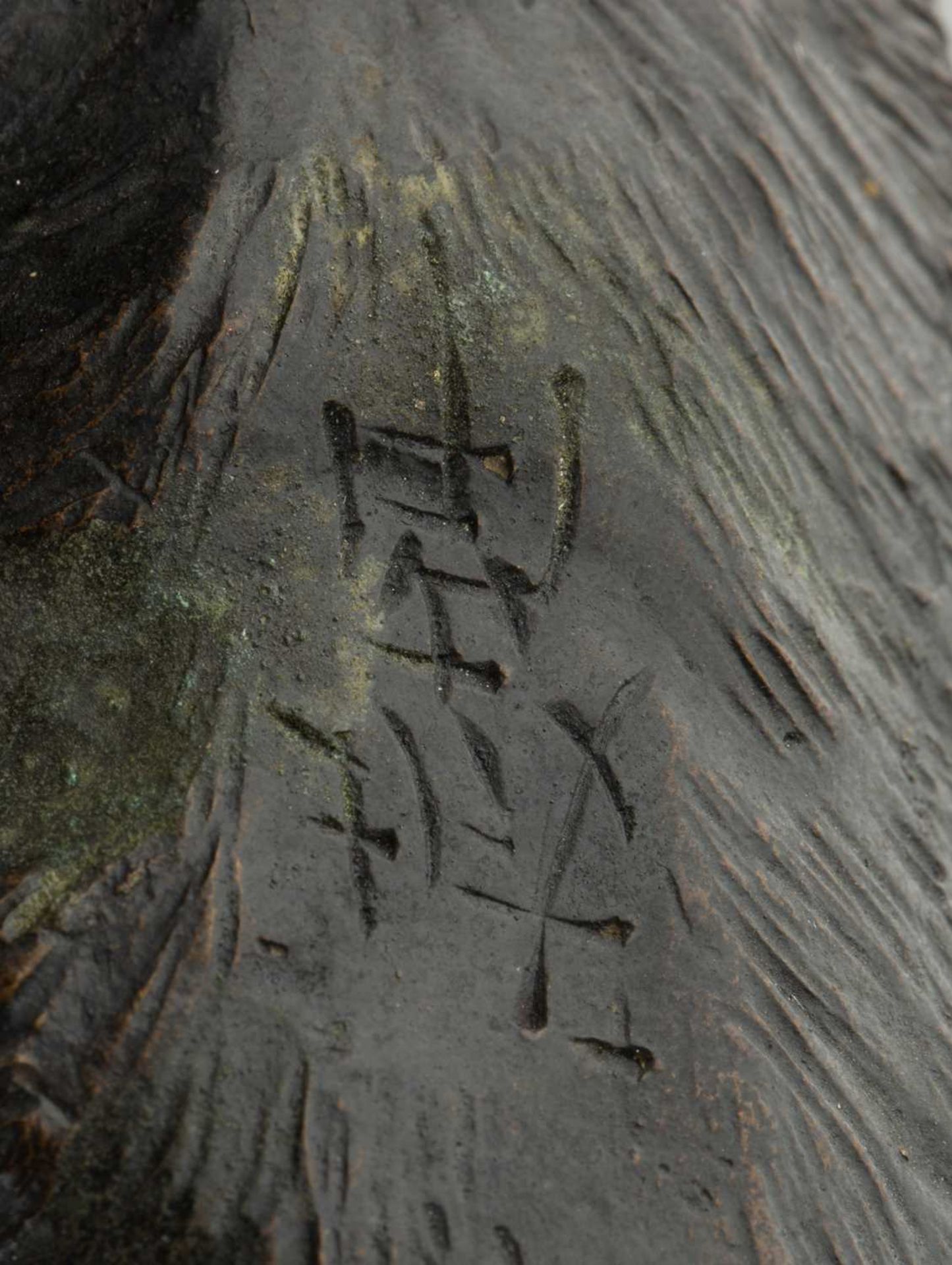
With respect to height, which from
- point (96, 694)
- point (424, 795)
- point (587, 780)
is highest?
point (587, 780)

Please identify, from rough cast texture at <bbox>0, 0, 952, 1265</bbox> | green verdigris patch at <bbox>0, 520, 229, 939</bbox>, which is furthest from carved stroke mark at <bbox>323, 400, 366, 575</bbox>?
green verdigris patch at <bbox>0, 520, 229, 939</bbox>

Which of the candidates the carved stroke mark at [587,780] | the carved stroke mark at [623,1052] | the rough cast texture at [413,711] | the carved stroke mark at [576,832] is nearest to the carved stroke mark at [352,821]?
the rough cast texture at [413,711]

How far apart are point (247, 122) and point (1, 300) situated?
21.9 inches

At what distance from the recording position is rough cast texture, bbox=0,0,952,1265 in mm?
1749

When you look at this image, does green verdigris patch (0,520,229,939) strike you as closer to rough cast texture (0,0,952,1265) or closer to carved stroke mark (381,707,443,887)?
rough cast texture (0,0,952,1265)

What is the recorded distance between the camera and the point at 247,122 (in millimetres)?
1845

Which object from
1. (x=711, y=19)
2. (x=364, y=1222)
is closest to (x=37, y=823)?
(x=364, y=1222)

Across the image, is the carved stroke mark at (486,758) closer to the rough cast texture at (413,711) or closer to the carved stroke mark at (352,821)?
the rough cast texture at (413,711)

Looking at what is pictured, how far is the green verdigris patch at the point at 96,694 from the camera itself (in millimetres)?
1827

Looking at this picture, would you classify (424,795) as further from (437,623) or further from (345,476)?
(345,476)

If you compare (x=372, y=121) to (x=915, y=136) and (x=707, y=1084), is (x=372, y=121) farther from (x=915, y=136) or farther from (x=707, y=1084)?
(x=707, y=1084)

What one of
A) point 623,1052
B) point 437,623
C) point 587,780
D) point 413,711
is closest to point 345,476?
point 437,623

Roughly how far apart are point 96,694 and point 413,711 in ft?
1.87

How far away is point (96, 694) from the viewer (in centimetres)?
187
